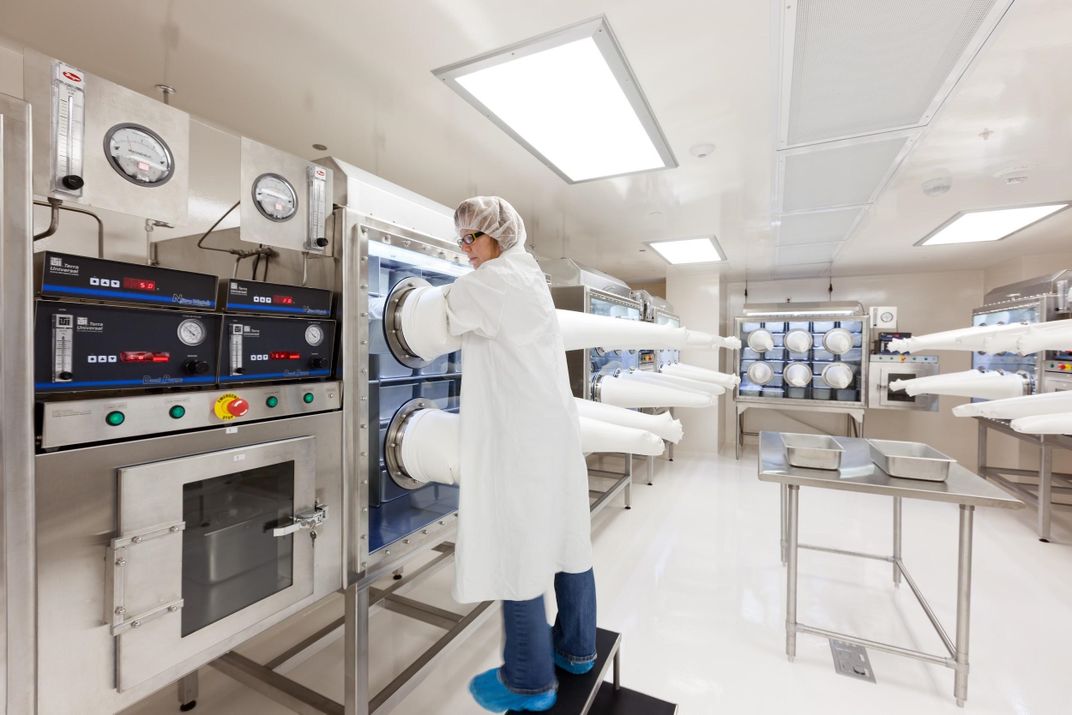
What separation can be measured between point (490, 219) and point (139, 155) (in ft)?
2.86

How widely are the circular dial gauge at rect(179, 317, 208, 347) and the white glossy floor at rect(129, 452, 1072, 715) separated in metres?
1.75

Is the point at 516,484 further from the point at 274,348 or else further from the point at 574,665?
the point at 274,348

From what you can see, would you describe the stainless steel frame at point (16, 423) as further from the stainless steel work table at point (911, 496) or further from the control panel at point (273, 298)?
the stainless steel work table at point (911, 496)

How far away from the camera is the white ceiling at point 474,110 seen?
4.75 ft

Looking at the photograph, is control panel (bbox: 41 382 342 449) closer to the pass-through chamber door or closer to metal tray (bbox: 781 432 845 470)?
the pass-through chamber door

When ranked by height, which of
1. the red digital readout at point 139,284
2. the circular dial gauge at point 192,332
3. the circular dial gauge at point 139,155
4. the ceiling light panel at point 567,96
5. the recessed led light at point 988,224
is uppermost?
the recessed led light at point 988,224

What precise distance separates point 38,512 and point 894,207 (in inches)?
180

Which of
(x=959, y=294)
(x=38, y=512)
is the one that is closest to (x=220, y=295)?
(x=38, y=512)

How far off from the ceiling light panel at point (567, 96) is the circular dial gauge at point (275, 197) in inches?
33.1

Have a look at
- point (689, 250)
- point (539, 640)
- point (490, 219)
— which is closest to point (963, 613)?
point (539, 640)

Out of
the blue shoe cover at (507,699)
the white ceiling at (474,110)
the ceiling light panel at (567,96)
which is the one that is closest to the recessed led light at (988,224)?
the white ceiling at (474,110)

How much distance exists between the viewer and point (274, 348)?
122 centimetres

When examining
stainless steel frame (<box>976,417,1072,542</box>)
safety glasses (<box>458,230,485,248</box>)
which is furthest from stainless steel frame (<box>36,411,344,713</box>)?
stainless steel frame (<box>976,417,1072,542</box>)

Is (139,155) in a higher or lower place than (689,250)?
lower
